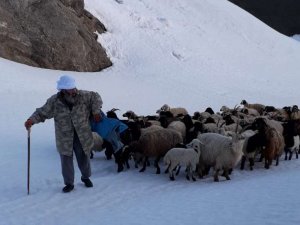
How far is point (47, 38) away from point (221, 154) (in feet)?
53.6

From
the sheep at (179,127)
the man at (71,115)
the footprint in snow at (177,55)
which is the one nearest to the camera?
the man at (71,115)

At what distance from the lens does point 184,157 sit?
960 cm

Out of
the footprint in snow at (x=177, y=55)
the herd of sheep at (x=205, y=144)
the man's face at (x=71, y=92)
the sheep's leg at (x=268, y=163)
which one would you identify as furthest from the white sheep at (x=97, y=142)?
the footprint in snow at (x=177, y=55)

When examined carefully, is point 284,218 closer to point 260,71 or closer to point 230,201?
point 230,201

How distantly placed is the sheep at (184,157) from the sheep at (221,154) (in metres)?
0.23

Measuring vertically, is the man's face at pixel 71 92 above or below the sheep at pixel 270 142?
above

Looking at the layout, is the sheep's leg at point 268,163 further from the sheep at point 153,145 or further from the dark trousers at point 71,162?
the dark trousers at point 71,162

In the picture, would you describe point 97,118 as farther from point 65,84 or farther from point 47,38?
point 47,38

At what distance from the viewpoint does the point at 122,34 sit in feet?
95.0

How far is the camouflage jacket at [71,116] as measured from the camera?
8438 mm

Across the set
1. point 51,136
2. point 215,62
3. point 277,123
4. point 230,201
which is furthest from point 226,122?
point 215,62

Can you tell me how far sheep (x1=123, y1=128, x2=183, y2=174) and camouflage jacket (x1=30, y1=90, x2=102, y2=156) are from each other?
2.09 meters

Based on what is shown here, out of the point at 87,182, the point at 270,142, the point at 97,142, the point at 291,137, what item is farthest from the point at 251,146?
the point at 87,182

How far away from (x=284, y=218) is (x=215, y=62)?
22827 millimetres
